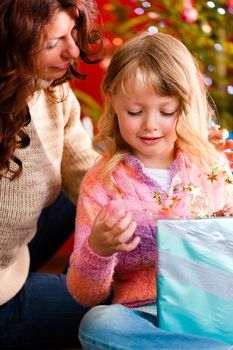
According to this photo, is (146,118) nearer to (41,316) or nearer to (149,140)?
(149,140)

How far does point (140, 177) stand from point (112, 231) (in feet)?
0.75

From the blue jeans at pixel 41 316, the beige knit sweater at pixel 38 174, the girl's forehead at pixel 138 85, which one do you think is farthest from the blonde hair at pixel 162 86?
the blue jeans at pixel 41 316

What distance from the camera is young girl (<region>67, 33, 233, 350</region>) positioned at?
1334 millimetres

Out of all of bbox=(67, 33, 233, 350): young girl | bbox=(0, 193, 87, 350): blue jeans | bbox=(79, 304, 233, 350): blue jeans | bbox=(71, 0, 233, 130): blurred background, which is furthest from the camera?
bbox=(71, 0, 233, 130): blurred background

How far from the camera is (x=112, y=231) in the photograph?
124 cm

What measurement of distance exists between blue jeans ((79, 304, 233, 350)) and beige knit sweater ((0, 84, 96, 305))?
0.36m

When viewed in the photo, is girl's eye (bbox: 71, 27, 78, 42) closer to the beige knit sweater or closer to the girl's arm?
the beige knit sweater

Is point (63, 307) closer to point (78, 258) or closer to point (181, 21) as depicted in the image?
point (78, 258)

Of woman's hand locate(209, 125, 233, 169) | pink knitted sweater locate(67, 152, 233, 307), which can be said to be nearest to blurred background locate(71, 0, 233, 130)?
woman's hand locate(209, 125, 233, 169)

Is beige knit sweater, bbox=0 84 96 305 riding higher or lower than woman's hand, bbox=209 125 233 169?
lower

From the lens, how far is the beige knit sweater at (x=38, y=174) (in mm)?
1635

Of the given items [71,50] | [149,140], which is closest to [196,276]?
[149,140]

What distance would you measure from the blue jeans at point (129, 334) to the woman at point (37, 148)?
379 millimetres

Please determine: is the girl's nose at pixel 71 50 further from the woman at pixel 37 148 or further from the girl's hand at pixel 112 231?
the girl's hand at pixel 112 231
